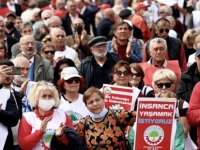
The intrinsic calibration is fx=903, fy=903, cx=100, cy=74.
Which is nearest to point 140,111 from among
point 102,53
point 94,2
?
point 102,53

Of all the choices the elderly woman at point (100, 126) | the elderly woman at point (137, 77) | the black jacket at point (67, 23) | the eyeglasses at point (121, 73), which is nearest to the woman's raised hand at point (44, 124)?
the elderly woman at point (100, 126)

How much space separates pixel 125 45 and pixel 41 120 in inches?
184

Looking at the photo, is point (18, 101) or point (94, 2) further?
point (94, 2)

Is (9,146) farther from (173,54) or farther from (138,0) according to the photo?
(138,0)

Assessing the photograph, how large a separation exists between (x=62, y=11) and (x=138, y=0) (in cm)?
206

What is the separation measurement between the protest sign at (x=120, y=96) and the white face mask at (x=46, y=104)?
1.11 m

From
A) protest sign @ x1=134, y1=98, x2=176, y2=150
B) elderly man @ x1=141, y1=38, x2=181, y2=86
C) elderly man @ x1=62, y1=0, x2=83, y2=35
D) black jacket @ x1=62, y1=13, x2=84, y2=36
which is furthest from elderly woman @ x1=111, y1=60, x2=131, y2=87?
elderly man @ x1=62, y1=0, x2=83, y2=35

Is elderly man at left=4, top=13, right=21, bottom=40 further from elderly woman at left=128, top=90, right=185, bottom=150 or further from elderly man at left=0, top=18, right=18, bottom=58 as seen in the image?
elderly woman at left=128, top=90, right=185, bottom=150

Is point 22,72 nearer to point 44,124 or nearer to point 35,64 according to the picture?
point 35,64

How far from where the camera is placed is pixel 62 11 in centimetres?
2075

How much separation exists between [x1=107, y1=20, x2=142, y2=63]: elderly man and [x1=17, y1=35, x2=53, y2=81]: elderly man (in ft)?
5.03

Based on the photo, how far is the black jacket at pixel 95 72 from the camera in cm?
1369

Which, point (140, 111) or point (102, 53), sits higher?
point (102, 53)

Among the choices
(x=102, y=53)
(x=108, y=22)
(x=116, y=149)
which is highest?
(x=108, y=22)
